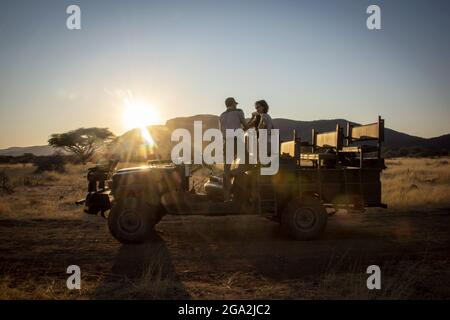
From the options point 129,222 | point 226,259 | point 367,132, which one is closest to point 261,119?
point 367,132

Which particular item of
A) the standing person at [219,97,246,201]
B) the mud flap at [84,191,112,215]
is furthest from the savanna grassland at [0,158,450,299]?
the standing person at [219,97,246,201]

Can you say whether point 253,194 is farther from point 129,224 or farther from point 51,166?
point 51,166

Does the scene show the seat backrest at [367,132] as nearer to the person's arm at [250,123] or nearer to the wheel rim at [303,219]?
the wheel rim at [303,219]

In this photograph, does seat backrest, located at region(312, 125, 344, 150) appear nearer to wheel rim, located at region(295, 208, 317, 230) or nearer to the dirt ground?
wheel rim, located at region(295, 208, 317, 230)

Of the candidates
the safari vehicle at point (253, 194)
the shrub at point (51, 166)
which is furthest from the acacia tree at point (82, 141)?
the safari vehicle at point (253, 194)

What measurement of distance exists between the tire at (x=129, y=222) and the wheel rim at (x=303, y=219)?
304 cm

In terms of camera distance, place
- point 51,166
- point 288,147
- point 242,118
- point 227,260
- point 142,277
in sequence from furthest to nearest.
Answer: point 51,166, point 288,147, point 242,118, point 227,260, point 142,277

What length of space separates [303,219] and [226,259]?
212 cm

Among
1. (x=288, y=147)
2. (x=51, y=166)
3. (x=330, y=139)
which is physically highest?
(x=330, y=139)

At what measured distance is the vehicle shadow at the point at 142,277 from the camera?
553 centimetres

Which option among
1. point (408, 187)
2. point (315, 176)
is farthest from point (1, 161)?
point (315, 176)

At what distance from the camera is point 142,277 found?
240 inches

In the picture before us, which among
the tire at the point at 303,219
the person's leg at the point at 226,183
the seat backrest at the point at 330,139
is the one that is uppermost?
the seat backrest at the point at 330,139
